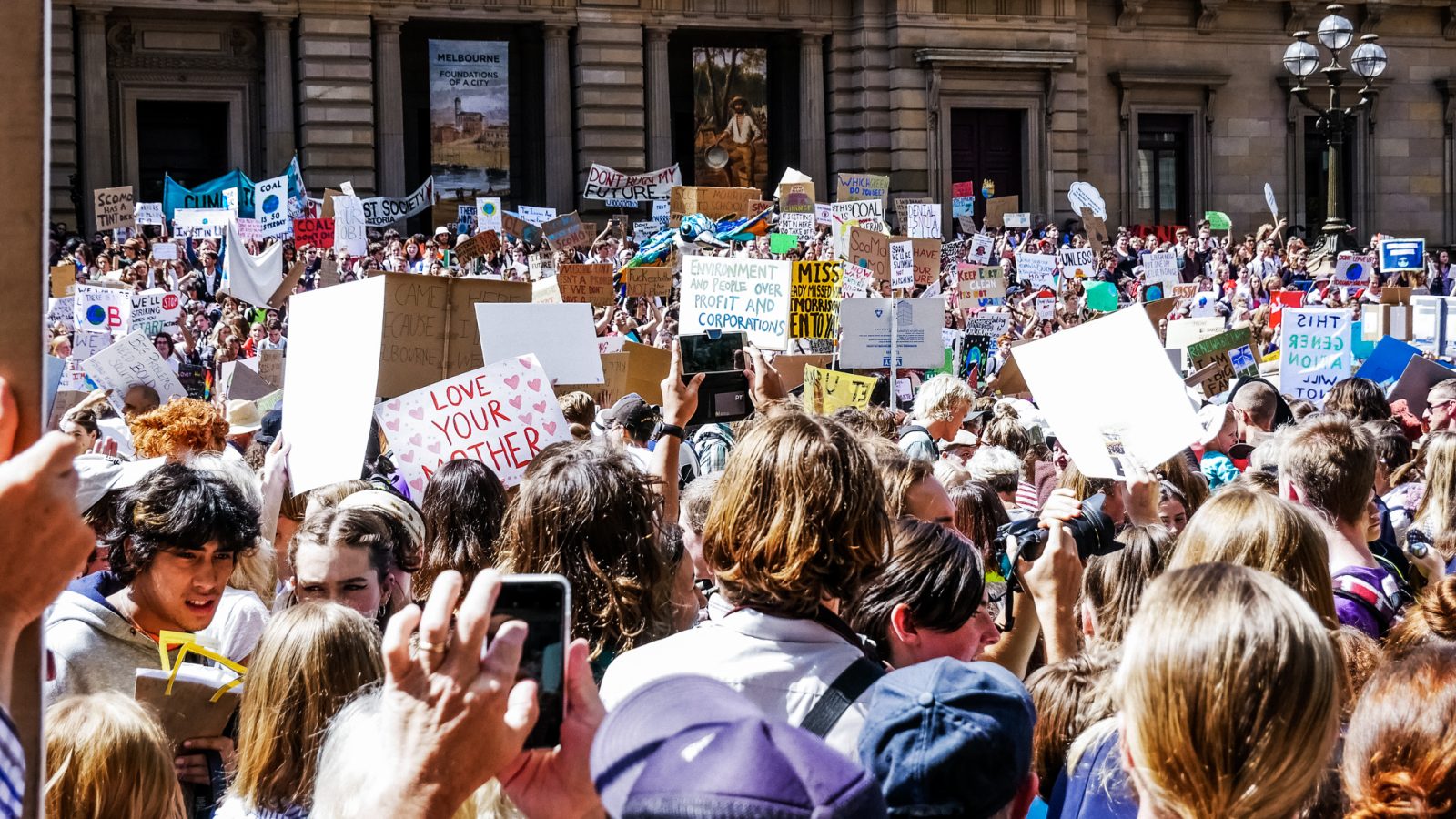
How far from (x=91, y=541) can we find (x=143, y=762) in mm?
1115

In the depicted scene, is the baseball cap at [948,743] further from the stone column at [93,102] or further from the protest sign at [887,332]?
the stone column at [93,102]

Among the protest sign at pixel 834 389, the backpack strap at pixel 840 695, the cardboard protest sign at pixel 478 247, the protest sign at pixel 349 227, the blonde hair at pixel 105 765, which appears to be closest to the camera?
the blonde hair at pixel 105 765

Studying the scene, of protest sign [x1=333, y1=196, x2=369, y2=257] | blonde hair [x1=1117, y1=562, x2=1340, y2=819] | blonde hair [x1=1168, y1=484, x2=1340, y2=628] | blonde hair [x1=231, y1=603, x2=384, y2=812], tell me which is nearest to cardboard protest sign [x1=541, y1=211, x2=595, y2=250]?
protest sign [x1=333, y1=196, x2=369, y2=257]

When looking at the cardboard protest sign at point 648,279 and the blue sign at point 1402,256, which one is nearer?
the cardboard protest sign at point 648,279

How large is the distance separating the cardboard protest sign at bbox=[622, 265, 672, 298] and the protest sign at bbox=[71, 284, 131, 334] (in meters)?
5.01

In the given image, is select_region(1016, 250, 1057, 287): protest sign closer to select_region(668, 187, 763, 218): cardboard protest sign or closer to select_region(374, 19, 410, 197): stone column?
select_region(668, 187, 763, 218): cardboard protest sign

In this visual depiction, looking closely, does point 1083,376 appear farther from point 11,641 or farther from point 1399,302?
point 1399,302

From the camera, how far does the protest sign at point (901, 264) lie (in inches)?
627

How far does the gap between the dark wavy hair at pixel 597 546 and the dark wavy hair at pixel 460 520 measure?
90cm

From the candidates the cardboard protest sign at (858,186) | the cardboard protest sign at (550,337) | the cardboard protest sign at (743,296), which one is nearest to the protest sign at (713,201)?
the cardboard protest sign at (858,186)

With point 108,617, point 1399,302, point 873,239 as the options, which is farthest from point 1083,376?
point 1399,302

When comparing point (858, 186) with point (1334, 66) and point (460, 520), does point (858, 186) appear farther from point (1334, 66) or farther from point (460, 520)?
point (460, 520)

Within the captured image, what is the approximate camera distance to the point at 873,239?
52.1 ft

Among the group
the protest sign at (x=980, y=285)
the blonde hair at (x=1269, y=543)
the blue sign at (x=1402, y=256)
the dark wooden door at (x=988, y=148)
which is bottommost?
the blonde hair at (x=1269, y=543)
